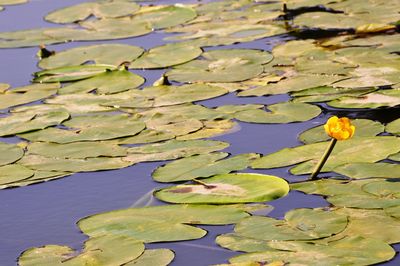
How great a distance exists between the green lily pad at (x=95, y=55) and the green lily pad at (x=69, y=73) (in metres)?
0.07

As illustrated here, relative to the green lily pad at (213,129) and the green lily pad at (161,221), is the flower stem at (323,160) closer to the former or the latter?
the green lily pad at (161,221)

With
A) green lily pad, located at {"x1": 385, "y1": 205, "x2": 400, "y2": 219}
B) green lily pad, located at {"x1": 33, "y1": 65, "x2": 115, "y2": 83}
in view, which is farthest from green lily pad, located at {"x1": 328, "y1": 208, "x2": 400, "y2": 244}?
green lily pad, located at {"x1": 33, "y1": 65, "x2": 115, "y2": 83}

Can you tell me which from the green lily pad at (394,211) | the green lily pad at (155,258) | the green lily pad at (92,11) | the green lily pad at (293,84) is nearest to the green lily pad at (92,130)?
the green lily pad at (293,84)

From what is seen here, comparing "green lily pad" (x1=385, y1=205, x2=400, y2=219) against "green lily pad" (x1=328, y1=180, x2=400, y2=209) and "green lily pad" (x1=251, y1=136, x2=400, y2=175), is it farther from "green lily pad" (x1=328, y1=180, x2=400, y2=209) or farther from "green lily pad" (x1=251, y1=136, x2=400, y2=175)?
"green lily pad" (x1=251, y1=136, x2=400, y2=175)

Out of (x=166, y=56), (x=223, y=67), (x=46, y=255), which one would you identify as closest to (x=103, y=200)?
(x=46, y=255)

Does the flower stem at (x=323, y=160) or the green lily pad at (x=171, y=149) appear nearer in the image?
the flower stem at (x=323, y=160)

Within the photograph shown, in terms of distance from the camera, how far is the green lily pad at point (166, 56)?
379 centimetres

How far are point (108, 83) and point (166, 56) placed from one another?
37 centimetres

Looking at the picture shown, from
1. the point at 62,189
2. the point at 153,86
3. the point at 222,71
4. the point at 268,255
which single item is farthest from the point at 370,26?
the point at 268,255

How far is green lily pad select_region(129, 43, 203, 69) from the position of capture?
3.79 m

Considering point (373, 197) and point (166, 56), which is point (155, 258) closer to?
point (373, 197)

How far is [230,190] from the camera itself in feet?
8.22

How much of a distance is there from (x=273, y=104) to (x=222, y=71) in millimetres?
477

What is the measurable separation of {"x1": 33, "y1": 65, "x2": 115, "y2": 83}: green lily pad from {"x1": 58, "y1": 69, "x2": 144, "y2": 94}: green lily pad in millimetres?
45
